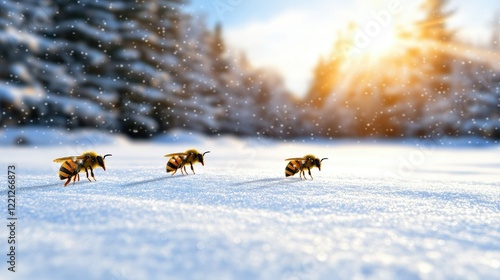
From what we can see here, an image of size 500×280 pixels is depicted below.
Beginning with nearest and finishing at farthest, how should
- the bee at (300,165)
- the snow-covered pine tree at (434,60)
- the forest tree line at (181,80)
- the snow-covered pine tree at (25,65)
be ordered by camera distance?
the bee at (300,165), the snow-covered pine tree at (25,65), the forest tree line at (181,80), the snow-covered pine tree at (434,60)

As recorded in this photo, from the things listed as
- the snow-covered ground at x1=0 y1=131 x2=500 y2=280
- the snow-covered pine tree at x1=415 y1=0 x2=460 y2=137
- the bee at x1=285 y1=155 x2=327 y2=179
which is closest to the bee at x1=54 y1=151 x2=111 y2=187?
the snow-covered ground at x1=0 y1=131 x2=500 y2=280

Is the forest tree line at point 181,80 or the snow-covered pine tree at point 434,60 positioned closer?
the forest tree line at point 181,80

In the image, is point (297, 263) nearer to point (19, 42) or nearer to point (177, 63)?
point (19, 42)

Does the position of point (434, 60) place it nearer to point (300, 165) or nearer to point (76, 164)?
point (300, 165)

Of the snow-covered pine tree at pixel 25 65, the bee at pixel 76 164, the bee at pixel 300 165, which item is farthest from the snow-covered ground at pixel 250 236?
the snow-covered pine tree at pixel 25 65

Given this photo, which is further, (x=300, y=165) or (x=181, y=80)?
(x=181, y=80)

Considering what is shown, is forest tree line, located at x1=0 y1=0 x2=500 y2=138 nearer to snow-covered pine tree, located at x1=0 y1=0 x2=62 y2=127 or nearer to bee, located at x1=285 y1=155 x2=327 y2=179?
snow-covered pine tree, located at x1=0 y1=0 x2=62 y2=127

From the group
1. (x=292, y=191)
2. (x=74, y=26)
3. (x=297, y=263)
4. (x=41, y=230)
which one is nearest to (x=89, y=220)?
(x=41, y=230)

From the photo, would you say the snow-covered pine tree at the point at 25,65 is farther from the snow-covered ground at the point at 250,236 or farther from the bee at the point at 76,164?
the snow-covered ground at the point at 250,236

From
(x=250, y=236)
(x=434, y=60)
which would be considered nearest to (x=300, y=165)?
(x=250, y=236)

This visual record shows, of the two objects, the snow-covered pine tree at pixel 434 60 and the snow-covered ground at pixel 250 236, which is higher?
the snow-covered pine tree at pixel 434 60

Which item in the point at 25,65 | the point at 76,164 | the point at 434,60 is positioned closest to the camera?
the point at 76,164

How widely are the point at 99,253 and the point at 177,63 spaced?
19221mm

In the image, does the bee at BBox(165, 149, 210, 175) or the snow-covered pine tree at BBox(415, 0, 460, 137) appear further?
the snow-covered pine tree at BBox(415, 0, 460, 137)
